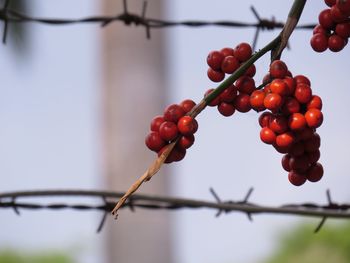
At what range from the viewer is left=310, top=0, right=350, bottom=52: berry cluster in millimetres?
524

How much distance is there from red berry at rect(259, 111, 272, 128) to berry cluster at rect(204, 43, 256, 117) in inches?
0.5

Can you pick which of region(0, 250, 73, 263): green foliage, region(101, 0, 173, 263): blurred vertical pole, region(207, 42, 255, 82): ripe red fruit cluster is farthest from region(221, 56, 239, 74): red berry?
region(0, 250, 73, 263): green foliage

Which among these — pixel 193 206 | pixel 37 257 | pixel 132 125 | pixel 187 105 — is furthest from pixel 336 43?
pixel 37 257

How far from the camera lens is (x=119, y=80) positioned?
142 inches

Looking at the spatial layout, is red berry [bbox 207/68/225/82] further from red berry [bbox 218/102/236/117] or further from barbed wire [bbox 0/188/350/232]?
barbed wire [bbox 0/188/350/232]

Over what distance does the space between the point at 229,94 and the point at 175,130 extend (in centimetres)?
5

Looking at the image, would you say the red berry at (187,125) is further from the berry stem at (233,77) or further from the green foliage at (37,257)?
the green foliage at (37,257)

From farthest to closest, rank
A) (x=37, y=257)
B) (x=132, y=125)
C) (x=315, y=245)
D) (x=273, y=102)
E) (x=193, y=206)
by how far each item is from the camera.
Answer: (x=37, y=257), (x=315, y=245), (x=132, y=125), (x=193, y=206), (x=273, y=102)

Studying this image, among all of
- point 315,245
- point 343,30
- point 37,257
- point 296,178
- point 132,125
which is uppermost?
point 343,30

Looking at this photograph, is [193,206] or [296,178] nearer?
[296,178]

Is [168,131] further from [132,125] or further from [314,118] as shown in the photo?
[132,125]

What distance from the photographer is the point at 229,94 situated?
0.50 meters

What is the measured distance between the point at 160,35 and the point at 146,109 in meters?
0.46

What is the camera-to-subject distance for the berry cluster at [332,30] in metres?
0.52
